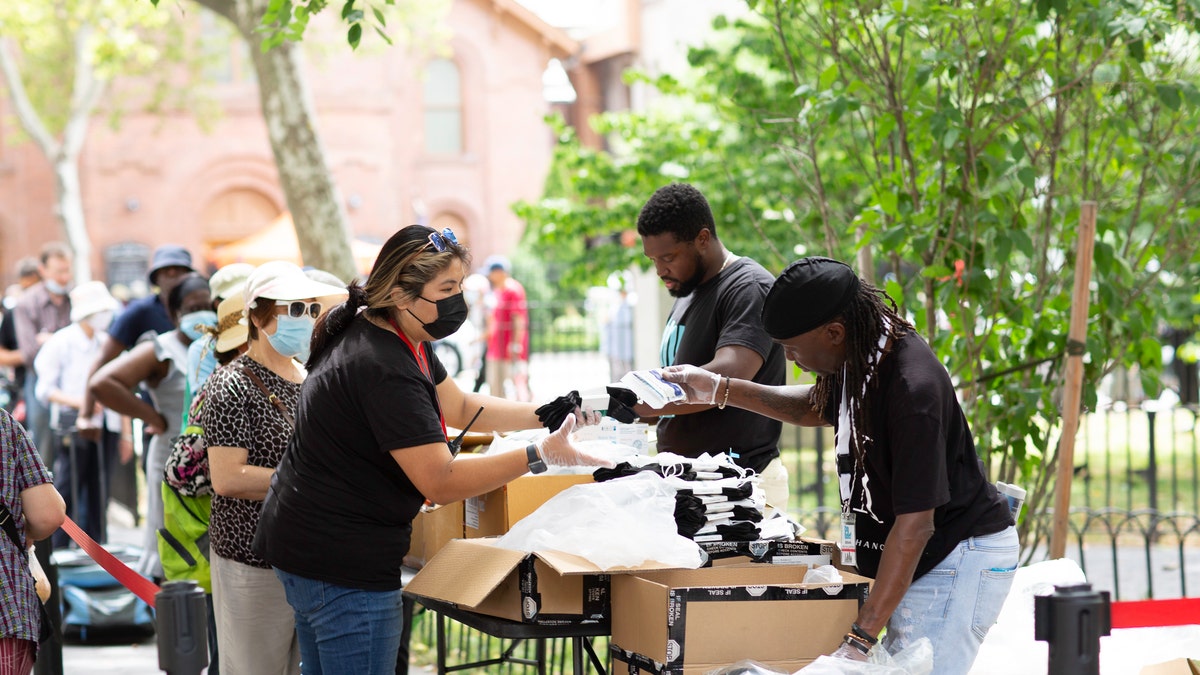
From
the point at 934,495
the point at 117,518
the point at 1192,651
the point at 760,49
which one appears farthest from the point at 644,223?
the point at 117,518

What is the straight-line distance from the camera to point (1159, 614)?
3930mm

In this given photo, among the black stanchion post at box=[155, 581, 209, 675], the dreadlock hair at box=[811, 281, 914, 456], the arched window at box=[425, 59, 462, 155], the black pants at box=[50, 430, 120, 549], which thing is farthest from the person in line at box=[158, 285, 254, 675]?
the arched window at box=[425, 59, 462, 155]

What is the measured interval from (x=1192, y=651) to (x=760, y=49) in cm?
737

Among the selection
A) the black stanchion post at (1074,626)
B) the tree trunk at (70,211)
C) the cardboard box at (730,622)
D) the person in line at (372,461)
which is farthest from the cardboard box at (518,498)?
the tree trunk at (70,211)

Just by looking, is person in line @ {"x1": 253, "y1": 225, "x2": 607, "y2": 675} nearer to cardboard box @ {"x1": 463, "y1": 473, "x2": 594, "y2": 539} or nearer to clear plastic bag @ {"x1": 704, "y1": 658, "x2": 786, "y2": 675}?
cardboard box @ {"x1": 463, "y1": 473, "x2": 594, "y2": 539}

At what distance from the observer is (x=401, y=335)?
3275 mm

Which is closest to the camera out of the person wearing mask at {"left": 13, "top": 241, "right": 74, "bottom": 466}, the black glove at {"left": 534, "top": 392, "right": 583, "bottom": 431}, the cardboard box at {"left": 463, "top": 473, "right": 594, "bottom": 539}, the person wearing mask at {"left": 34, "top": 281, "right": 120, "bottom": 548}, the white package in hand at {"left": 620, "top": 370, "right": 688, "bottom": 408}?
the black glove at {"left": 534, "top": 392, "right": 583, "bottom": 431}

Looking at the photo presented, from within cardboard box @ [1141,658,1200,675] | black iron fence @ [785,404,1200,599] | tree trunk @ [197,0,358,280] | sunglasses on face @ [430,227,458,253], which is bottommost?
black iron fence @ [785,404,1200,599]

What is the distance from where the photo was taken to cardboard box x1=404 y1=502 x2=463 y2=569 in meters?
4.11

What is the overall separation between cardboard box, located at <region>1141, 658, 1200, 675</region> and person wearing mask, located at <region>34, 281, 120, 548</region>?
7074mm

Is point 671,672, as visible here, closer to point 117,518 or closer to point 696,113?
point 117,518

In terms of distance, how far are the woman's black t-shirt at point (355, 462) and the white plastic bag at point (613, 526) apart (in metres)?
0.37

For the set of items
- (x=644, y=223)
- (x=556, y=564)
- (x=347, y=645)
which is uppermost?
(x=644, y=223)

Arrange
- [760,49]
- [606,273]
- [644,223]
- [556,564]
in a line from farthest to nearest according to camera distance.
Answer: [606,273], [760,49], [644,223], [556,564]
